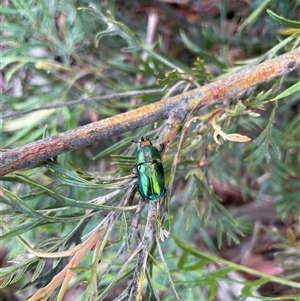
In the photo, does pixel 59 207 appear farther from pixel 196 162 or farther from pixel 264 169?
pixel 264 169

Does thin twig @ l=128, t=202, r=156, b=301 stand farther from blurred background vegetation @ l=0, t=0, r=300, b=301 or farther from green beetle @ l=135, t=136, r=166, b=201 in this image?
blurred background vegetation @ l=0, t=0, r=300, b=301

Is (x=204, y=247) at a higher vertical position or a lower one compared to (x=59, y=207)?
lower

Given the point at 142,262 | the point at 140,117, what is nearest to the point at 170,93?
the point at 140,117

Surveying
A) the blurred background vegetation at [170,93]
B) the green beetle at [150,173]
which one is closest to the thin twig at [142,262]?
the green beetle at [150,173]

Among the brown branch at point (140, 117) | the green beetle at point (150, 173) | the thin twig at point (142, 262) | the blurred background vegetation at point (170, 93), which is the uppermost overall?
the brown branch at point (140, 117)

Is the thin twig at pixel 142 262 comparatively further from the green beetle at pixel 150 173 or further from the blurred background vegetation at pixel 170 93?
the blurred background vegetation at pixel 170 93

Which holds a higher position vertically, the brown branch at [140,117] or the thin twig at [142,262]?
the brown branch at [140,117]

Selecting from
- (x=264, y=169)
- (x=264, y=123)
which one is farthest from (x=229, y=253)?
(x=264, y=123)
